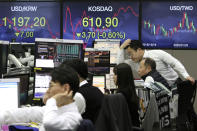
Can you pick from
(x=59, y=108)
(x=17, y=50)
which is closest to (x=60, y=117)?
(x=59, y=108)

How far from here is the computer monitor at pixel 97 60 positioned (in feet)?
12.6

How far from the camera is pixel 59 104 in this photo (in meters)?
1.63

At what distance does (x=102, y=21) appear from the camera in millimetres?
5836

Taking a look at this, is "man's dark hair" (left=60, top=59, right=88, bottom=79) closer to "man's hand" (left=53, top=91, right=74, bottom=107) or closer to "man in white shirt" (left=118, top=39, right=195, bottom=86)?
"man's hand" (left=53, top=91, right=74, bottom=107)

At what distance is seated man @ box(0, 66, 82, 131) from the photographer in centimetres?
157

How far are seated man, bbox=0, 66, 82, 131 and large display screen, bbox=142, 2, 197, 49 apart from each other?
4.12 m

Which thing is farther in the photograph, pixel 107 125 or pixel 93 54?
pixel 93 54

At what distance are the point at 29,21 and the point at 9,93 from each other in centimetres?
397

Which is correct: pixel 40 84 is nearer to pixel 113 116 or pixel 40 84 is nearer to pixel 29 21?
pixel 113 116

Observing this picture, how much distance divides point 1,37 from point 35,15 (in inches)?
29.3

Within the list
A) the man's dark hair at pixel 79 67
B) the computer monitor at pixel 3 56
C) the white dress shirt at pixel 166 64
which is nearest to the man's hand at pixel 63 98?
the man's dark hair at pixel 79 67

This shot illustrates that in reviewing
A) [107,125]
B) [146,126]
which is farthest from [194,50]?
[107,125]

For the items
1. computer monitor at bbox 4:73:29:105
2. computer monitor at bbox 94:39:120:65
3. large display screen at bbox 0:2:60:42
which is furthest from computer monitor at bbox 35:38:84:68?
large display screen at bbox 0:2:60:42

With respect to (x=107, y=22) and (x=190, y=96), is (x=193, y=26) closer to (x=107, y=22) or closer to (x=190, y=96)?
(x=107, y=22)
